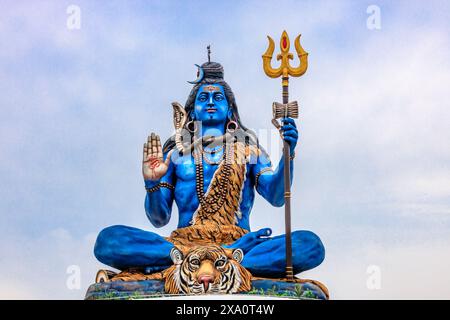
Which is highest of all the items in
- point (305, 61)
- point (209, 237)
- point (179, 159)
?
point (305, 61)

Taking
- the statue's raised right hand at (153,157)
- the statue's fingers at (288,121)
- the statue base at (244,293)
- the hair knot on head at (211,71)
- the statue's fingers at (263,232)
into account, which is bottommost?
the statue base at (244,293)

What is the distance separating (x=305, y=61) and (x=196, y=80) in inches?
64.5

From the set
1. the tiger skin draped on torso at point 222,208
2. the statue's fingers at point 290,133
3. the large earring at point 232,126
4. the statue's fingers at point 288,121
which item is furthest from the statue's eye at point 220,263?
the large earring at point 232,126

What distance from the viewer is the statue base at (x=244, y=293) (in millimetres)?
12484

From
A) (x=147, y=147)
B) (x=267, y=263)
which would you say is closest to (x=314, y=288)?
(x=267, y=263)

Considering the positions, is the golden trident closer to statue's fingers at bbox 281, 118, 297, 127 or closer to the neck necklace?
statue's fingers at bbox 281, 118, 297, 127

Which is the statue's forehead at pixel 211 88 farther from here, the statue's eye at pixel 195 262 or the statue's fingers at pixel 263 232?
the statue's eye at pixel 195 262

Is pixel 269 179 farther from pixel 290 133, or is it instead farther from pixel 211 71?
pixel 211 71

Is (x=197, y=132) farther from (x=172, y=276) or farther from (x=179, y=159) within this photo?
(x=172, y=276)

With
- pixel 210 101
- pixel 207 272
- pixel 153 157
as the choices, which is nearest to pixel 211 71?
pixel 210 101

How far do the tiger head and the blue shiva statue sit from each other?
15cm

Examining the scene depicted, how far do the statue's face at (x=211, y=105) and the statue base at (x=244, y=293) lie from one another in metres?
2.24
